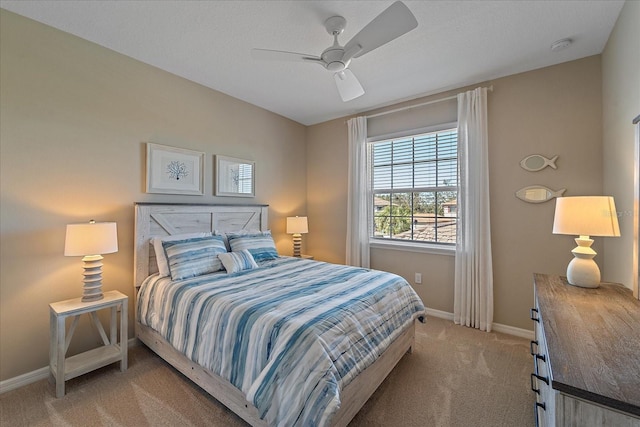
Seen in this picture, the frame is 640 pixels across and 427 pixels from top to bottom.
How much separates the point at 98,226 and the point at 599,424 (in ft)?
9.46

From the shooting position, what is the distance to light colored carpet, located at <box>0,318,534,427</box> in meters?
1.74

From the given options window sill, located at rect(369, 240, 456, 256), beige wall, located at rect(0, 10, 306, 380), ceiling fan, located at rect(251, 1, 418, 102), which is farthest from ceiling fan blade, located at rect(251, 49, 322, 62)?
window sill, located at rect(369, 240, 456, 256)

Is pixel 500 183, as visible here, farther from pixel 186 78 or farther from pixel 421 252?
pixel 186 78

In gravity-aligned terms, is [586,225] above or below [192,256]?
above

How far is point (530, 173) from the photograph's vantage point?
281 cm

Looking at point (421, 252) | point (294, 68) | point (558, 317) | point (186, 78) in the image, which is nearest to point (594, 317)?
point (558, 317)

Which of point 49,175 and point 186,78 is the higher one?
point 186,78

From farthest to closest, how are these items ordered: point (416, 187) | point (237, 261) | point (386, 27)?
point (416, 187)
point (237, 261)
point (386, 27)

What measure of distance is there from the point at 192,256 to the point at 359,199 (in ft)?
7.60

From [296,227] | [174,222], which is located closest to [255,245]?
[174,222]

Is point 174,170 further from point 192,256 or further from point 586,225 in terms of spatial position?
point 586,225

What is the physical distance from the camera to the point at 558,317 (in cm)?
126

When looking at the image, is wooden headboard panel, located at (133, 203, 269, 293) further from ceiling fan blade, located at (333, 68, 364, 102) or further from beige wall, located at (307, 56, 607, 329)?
beige wall, located at (307, 56, 607, 329)

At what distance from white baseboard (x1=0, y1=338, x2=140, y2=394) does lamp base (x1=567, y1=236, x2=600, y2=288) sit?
3.97 m
